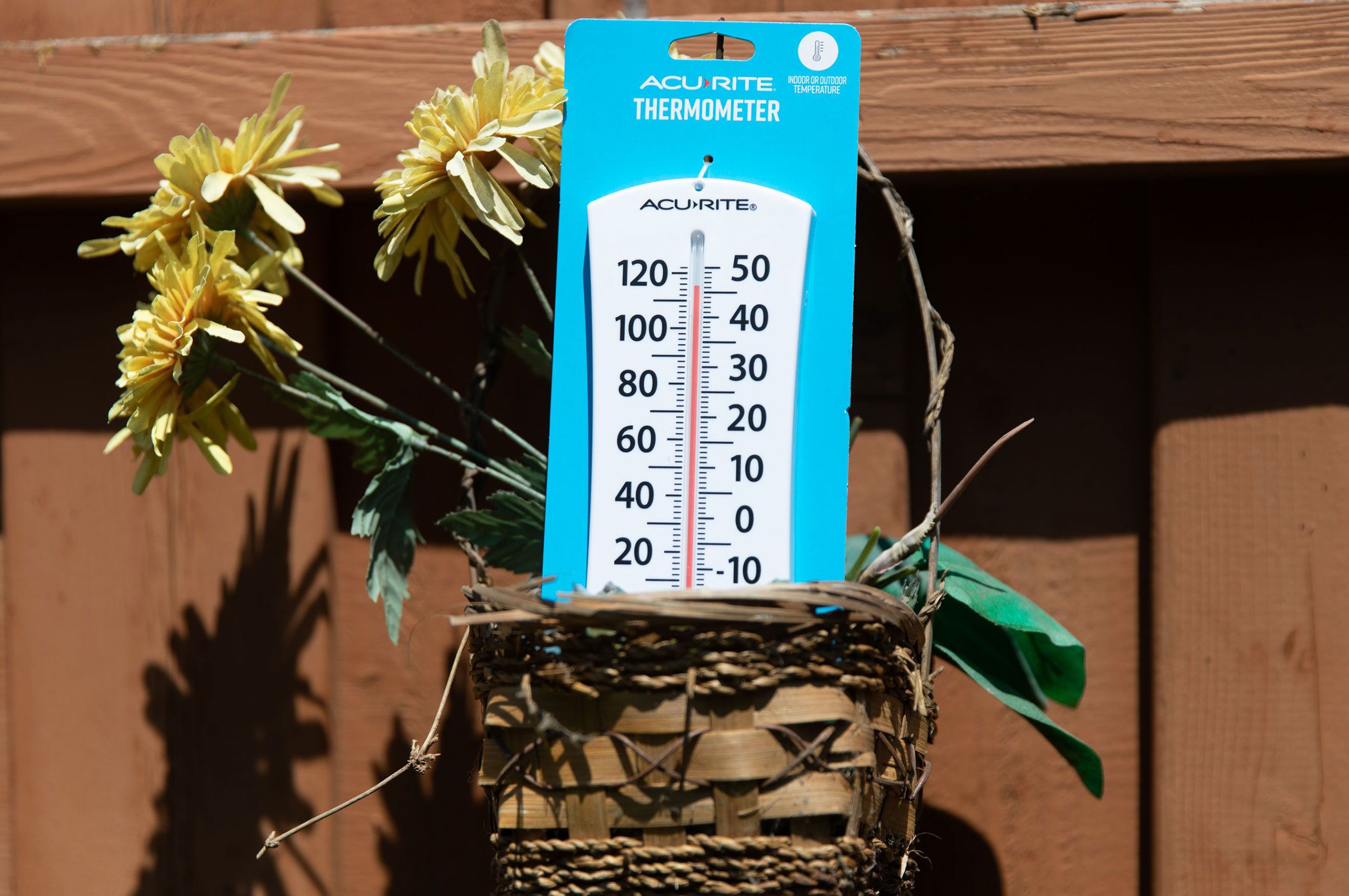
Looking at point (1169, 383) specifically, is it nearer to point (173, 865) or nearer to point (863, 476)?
point (863, 476)

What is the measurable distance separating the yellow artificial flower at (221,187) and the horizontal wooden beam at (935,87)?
0.09m

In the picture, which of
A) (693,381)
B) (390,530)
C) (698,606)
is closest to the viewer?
(698,606)

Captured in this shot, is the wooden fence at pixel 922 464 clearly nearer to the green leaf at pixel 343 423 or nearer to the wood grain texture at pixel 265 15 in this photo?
the wood grain texture at pixel 265 15

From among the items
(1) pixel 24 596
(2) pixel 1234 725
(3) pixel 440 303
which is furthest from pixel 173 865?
(2) pixel 1234 725

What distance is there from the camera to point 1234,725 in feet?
2.73

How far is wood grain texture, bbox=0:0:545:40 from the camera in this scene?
932 mm

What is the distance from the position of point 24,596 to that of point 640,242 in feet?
2.31

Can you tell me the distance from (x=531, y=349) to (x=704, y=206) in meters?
0.18

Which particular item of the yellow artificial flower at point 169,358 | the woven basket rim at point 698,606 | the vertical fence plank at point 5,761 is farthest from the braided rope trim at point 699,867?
the vertical fence plank at point 5,761

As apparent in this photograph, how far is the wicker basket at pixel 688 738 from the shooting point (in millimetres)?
575

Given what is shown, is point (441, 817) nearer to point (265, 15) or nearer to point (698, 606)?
point (698, 606)

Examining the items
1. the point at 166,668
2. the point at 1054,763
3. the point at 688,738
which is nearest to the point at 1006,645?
the point at 1054,763

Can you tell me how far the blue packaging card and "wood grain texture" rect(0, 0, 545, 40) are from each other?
307 millimetres

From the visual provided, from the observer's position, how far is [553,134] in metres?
0.72
